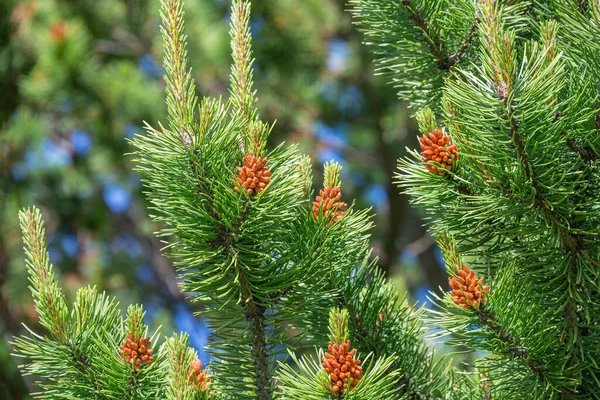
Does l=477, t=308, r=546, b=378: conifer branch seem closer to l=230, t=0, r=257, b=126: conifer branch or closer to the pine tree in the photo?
the pine tree

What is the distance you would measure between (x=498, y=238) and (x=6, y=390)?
8.56 ft

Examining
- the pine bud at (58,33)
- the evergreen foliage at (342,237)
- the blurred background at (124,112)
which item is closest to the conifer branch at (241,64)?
the evergreen foliage at (342,237)

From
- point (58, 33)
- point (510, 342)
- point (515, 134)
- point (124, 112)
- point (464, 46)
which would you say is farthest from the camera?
point (124, 112)

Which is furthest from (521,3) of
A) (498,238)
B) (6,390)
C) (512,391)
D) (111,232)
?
(111,232)

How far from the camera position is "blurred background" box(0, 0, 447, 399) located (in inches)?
151

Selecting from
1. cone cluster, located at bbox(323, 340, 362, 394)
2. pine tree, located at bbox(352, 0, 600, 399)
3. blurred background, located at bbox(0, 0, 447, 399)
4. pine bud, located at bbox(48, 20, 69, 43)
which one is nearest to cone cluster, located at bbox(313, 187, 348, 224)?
pine tree, located at bbox(352, 0, 600, 399)

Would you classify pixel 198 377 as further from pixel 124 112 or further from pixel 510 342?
pixel 124 112

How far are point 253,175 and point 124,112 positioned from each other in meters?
3.11

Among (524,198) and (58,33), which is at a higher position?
(524,198)

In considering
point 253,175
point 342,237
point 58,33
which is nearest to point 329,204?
point 342,237

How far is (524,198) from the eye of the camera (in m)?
0.99

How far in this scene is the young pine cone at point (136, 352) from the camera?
42.6 inches

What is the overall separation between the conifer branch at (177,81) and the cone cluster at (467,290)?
0.45m

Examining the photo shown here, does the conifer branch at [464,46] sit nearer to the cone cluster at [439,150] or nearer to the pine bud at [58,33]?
the cone cluster at [439,150]
